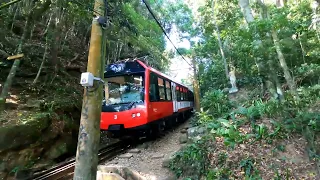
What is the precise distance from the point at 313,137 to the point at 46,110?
25.6ft

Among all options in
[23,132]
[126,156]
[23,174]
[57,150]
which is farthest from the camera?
[57,150]

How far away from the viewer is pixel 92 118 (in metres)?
3.83

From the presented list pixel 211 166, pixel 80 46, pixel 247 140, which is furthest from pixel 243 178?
pixel 80 46

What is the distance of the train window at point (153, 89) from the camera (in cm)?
798

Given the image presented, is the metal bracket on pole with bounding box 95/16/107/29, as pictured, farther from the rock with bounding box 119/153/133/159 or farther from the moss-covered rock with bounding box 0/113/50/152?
the moss-covered rock with bounding box 0/113/50/152

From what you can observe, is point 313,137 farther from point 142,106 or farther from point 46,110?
point 46,110

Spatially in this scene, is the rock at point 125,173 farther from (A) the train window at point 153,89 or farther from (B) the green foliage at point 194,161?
(A) the train window at point 153,89

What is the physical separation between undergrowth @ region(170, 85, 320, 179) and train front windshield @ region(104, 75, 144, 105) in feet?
8.17

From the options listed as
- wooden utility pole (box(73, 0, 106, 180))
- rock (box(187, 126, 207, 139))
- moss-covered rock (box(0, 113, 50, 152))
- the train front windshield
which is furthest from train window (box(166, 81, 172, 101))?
wooden utility pole (box(73, 0, 106, 180))

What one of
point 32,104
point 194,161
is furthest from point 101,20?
point 32,104

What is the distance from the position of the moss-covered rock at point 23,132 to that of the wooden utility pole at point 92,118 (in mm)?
3927

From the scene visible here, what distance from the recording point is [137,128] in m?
7.64

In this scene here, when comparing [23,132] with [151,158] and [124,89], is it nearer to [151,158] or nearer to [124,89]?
[124,89]

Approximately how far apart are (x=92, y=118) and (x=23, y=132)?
4225mm
